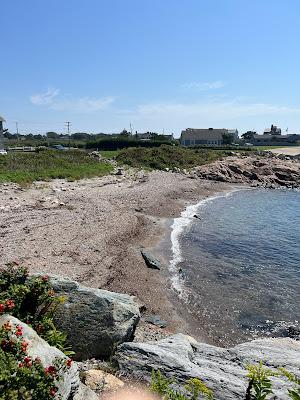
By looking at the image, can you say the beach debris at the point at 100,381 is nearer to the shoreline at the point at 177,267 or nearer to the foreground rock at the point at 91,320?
the foreground rock at the point at 91,320

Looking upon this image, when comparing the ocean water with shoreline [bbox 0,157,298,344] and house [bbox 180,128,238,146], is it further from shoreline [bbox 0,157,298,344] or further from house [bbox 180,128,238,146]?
house [bbox 180,128,238,146]

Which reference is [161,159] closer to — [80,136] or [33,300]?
[33,300]

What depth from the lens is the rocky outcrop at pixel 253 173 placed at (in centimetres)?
6538

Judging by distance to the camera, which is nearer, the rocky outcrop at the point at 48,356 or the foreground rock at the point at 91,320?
the rocky outcrop at the point at 48,356

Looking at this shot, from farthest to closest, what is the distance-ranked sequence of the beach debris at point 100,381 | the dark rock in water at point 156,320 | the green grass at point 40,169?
the green grass at point 40,169 → the dark rock in water at point 156,320 → the beach debris at point 100,381

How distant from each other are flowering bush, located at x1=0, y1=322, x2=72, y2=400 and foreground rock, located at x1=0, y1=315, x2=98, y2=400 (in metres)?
0.15

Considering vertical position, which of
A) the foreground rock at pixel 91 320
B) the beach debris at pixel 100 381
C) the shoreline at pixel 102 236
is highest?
the foreground rock at pixel 91 320

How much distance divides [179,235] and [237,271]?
22.8 ft

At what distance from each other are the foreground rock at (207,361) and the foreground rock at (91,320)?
549 mm

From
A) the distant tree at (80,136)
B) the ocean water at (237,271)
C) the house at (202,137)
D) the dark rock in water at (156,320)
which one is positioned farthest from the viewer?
the distant tree at (80,136)

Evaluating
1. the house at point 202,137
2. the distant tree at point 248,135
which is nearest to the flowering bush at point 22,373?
the house at point 202,137

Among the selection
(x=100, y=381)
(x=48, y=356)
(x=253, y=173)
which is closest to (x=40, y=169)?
(x=100, y=381)

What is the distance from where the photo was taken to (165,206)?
118 feet

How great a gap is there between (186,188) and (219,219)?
14373 mm
